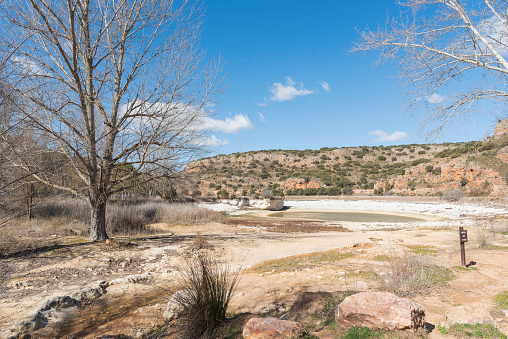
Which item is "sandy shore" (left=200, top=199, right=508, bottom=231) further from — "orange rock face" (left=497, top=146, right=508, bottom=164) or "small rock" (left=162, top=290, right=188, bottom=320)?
"small rock" (left=162, top=290, right=188, bottom=320)

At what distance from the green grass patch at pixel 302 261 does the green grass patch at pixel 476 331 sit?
16.1 ft

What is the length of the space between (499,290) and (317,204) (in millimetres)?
34150

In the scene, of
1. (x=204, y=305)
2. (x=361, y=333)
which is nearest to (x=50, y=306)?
(x=204, y=305)

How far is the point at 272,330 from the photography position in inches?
151

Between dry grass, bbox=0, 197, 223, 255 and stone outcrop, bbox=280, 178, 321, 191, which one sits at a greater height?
stone outcrop, bbox=280, 178, 321, 191

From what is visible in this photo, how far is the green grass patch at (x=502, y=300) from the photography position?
4.96m

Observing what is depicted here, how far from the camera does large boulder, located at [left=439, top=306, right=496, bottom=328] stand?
3998 mm

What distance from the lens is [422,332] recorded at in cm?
397

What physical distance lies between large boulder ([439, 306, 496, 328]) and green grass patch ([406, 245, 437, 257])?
19.6 ft

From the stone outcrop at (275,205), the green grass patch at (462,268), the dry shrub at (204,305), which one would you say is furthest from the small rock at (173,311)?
the stone outcrop at (275,205)

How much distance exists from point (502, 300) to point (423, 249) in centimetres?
554

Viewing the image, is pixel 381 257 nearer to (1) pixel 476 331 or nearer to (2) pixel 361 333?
(1) pixel 476 331

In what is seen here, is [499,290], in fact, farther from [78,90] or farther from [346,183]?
[346,183]

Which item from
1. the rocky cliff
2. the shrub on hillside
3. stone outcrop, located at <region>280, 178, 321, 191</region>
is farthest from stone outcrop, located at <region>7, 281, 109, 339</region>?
stone outcrop, located at <region>280, 178, 321, 191</region>
